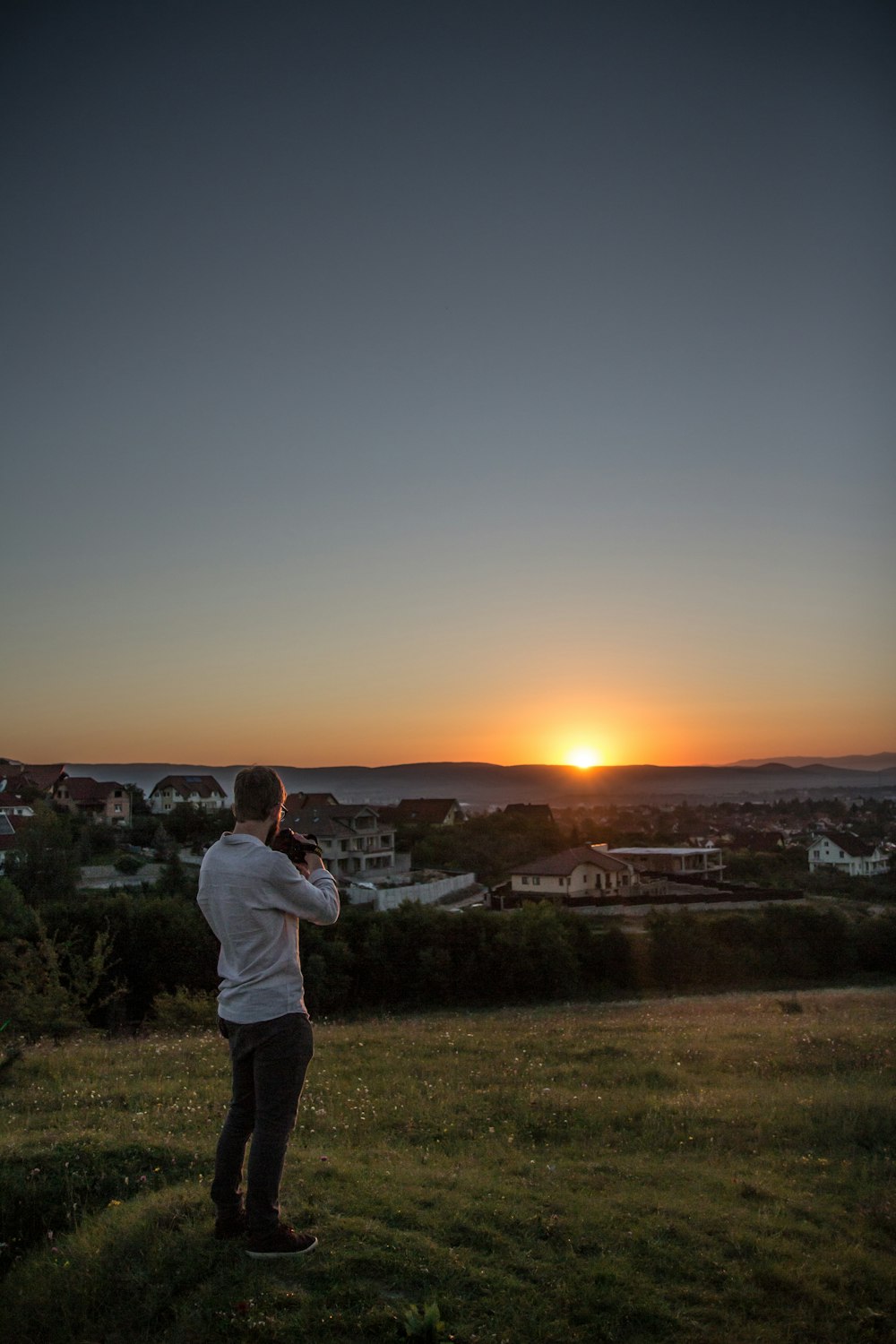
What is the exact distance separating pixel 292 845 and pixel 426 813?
70.2 m

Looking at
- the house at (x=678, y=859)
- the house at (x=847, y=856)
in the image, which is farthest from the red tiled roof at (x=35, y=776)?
the house at (x=847, y=856)

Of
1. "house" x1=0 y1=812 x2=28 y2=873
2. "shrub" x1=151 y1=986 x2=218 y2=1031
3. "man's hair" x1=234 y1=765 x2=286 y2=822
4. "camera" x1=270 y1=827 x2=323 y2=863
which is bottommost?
"shrub" x1=151 y1=986 x2=218 y2=1031

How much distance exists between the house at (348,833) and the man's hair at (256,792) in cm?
4721

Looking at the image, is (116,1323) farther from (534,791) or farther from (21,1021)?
(534,791)

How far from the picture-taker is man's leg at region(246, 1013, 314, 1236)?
4.44 m

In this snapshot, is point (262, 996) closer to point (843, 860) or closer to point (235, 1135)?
point (235, 1135)

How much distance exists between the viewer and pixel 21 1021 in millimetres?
16000

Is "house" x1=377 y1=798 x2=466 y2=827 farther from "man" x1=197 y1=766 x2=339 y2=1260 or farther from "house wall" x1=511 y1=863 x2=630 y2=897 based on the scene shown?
"man" x1=197 y1=766 x2=339 y2=1260

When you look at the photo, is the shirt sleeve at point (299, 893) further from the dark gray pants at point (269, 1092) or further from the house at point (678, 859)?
the house at point (678, 859)

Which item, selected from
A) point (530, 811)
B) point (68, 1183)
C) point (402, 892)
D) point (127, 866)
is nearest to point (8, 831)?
point (127, 866)

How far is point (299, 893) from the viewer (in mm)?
4445

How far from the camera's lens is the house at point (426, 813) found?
233ft

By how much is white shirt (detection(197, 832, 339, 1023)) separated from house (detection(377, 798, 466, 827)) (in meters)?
64.9

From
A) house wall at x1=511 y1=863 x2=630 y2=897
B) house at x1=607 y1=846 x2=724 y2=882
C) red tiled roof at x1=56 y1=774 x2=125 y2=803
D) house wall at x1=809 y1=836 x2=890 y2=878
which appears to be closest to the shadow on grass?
red tiled roof at x1=56 y1=774 x2=125 y2=803
